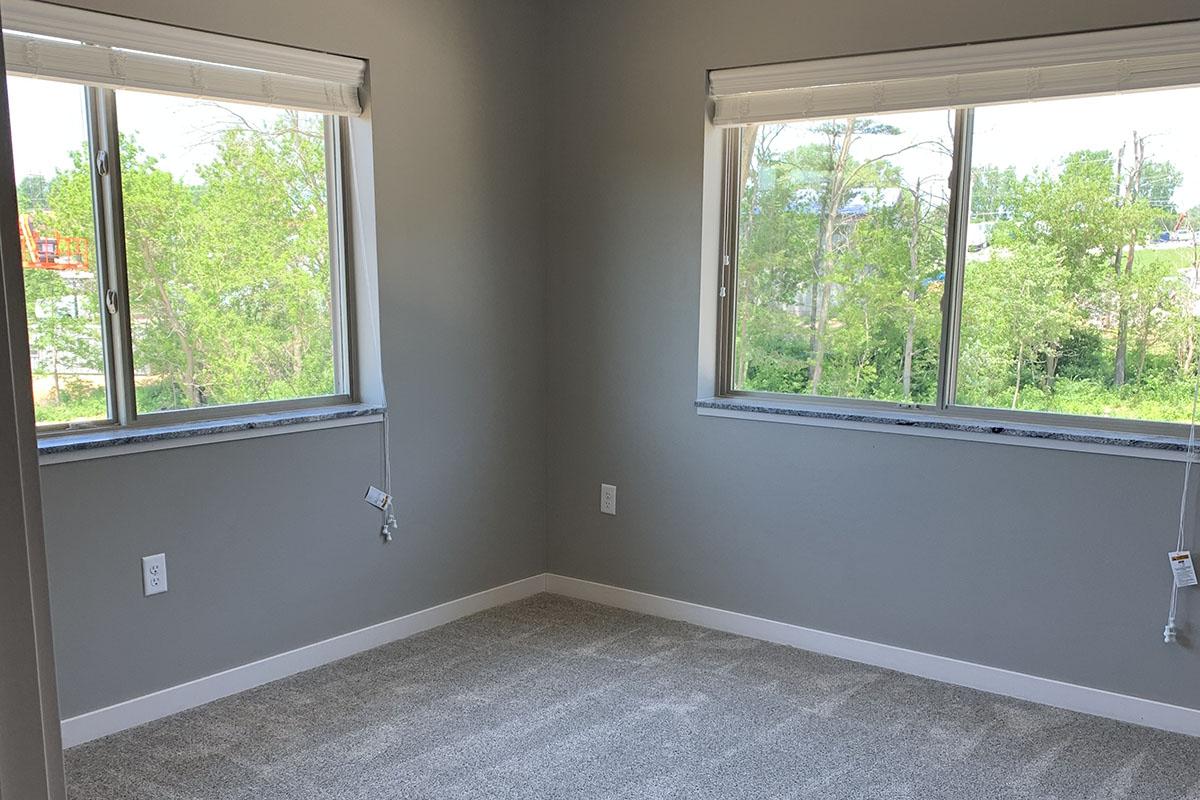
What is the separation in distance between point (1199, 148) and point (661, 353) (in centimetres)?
183

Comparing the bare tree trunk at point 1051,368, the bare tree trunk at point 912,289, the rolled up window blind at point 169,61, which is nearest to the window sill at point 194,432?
the rolled up window blind at point 169,61

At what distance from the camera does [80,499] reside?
2506mm

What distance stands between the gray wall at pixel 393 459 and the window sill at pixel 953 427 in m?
0.92

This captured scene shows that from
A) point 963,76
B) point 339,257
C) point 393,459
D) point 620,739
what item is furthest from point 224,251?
point 963,76

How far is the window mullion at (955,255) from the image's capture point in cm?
295

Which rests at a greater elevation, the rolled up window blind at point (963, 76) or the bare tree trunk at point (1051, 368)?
the rolled up window blind at point (963, 76)

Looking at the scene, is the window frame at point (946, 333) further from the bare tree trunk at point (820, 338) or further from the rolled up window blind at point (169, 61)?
the rolled up window blind at point (169, 61)

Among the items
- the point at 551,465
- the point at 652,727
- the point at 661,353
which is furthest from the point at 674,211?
the point at 652,727

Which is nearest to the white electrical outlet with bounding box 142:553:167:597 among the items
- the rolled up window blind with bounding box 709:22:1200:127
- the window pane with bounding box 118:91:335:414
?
the window pane with bounding box 118:91:335:414

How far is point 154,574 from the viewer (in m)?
2.67

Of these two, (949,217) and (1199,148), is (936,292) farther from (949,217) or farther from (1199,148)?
(1199,148)

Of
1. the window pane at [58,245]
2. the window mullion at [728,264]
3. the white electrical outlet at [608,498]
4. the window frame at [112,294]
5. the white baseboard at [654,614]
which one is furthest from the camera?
the white electrical outlet at [608,498]

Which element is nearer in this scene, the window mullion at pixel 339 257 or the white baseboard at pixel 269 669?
the white baseboard at pixel 269 669

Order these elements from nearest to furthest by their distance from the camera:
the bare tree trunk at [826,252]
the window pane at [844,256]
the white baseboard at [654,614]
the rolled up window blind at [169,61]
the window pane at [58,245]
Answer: the rolled up window blind at [169,61] < the window pane at [58,245] < the white baseboard at [654,614] < the window pane at [844,256] < the bare tree trunk at [826,252]
